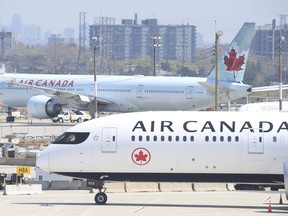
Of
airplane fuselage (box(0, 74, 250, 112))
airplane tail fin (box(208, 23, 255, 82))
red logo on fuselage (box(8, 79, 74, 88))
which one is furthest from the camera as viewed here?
red logo on fuselage (box(8, 79, 74, 88))

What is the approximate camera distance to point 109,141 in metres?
40.3

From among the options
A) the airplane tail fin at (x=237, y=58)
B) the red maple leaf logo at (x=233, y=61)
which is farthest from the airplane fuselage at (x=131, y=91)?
the red maple leaf logo at (x=233, y=61)

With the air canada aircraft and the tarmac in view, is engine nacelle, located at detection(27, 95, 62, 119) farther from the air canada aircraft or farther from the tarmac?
the air canada aircraft

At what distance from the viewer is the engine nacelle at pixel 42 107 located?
298ft

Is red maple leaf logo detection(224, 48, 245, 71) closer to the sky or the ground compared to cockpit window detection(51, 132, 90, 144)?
closer to the sky

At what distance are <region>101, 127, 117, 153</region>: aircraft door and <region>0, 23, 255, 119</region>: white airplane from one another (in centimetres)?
4720

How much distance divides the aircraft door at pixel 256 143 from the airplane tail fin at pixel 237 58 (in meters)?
49.1

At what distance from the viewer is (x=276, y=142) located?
131ft

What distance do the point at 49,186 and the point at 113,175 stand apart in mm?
12610

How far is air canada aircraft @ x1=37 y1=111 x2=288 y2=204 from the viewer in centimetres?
4009

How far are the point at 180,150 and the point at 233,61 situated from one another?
166 ft

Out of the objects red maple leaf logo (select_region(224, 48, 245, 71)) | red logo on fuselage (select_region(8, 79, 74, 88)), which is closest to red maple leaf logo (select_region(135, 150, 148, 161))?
red maple leaf logo (select_region(224, 48, 245, 71))

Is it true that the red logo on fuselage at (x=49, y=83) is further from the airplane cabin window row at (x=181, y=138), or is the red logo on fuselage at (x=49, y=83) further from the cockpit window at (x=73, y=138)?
the airplane cabin window row at (x=181, y=138)

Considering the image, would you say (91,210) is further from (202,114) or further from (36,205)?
(202,114)
